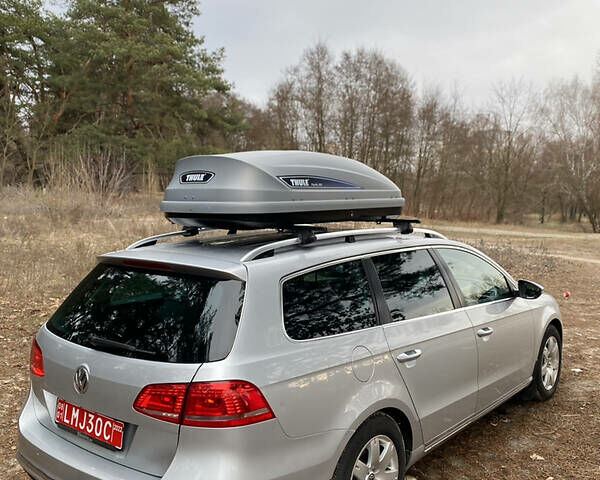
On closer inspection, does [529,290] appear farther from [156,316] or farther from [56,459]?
[56,459]

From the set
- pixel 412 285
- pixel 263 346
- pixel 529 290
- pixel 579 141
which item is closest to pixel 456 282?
pixel 412 285

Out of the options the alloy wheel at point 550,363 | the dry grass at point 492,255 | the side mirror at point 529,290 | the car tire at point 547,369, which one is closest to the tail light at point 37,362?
the dry grass at point 492,255

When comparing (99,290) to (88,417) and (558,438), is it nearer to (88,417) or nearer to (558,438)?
(88,417)

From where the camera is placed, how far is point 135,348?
2.12 metres

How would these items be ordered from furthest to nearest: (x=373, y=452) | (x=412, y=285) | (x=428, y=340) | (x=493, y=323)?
(x=493, y=323)
(x=412, y=285)
(x=428, y=340)
(x=373, y=452)

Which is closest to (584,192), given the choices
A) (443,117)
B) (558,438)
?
(443,117)

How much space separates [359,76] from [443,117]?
701 centimetres

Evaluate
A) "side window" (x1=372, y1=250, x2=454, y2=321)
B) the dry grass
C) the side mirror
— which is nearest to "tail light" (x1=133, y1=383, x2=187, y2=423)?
"side window" (x1=372, y1=250, x2=454, y2=321)

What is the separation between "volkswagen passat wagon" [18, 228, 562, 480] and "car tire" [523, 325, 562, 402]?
4.30 feet

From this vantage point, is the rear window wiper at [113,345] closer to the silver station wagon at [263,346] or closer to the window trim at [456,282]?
the silver station wagon at [263,346]

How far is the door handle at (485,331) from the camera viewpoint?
3.25 metres

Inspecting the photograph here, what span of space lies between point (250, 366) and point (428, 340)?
1.29 meters

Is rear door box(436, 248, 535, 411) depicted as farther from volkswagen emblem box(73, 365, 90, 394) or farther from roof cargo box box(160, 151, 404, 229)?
volkswagen emblem box(73, 365, 90, 394)

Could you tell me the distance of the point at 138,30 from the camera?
25219mm
